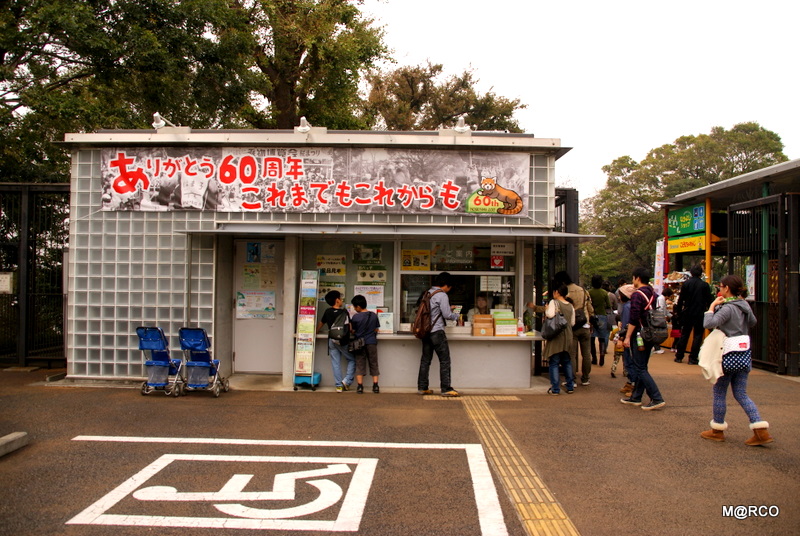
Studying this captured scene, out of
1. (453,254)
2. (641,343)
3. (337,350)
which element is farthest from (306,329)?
(641,343)

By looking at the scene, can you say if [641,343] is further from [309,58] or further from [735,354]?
[309,58]

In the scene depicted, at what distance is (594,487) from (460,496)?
3.83 ft

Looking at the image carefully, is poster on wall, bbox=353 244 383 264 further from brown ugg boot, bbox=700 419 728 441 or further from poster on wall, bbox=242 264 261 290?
brown ugg boot, bbox=700 419 728 441

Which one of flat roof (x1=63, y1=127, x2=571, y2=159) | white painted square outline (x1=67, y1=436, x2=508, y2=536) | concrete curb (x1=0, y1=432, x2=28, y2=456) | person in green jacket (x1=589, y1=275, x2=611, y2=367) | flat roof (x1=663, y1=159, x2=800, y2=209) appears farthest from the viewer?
person in green jacket (x1=589, y1=275, x2=611, y2=367)

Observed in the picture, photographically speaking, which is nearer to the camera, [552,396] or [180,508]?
[180,508]

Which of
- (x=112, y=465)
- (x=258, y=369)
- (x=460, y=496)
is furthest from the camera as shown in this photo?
(x=258, y=369)

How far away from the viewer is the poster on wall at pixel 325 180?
28.8 ft

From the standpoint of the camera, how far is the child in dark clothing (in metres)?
8.41

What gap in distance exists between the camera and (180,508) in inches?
169

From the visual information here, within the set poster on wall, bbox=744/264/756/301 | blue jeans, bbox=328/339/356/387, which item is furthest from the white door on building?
poster on wall, bbox=744/264/756/301

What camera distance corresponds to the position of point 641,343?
24.1ft

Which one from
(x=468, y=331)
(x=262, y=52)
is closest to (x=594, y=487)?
(x=468, y=331)

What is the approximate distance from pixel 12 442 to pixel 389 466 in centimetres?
371

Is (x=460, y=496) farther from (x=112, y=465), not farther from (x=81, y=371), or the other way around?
(x=81, y=371)
